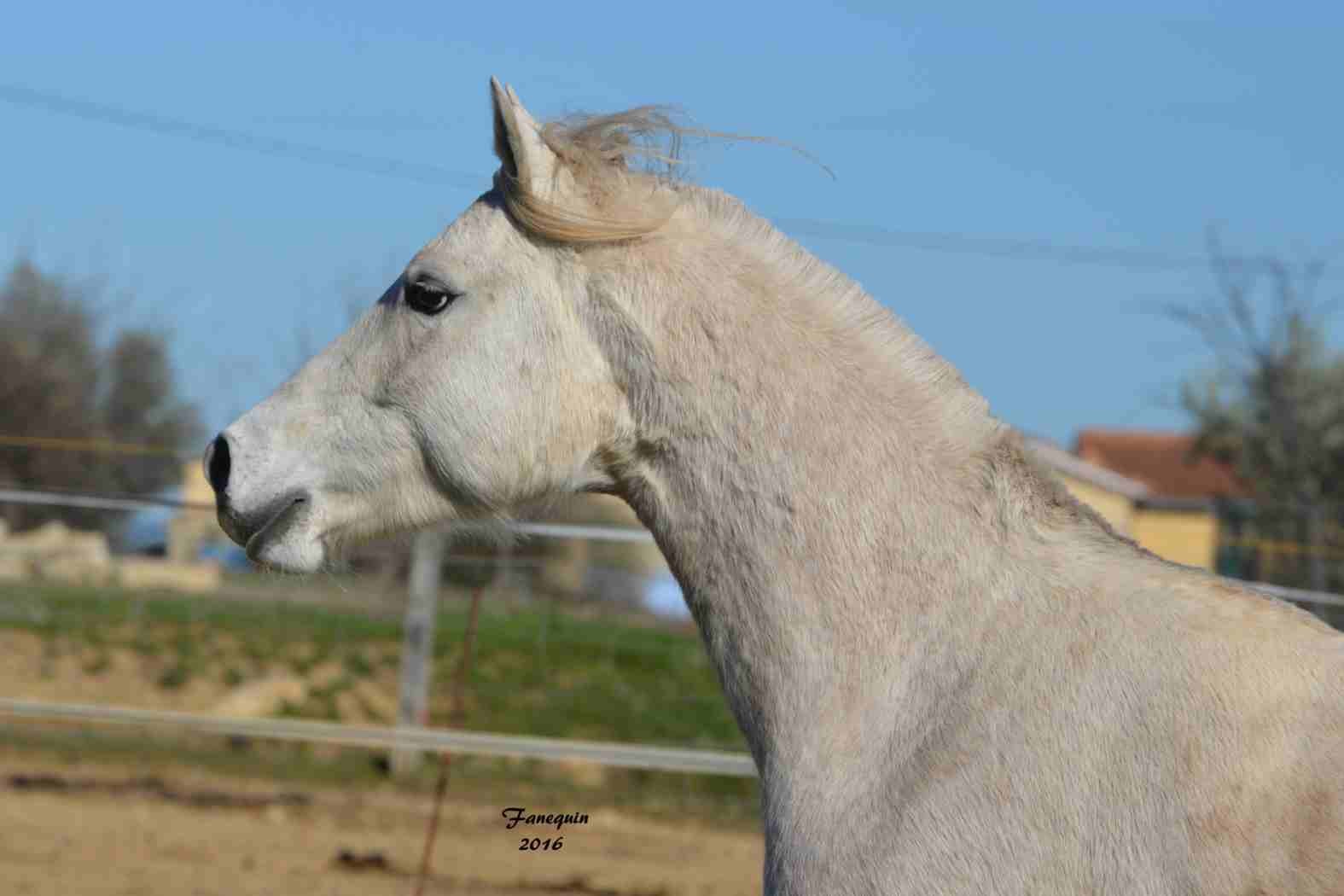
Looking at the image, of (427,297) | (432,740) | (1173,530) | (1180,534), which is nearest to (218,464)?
(427,297)

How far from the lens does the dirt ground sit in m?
7.13

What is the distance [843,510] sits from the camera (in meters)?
2.56

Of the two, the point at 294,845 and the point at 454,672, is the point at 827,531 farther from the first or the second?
the point at 454,672

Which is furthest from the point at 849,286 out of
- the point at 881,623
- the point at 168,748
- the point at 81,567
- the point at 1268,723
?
the point at 81,567

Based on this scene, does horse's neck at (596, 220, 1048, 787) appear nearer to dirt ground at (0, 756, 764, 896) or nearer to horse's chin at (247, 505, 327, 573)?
horse's chin at (247, 505, 327, 573)

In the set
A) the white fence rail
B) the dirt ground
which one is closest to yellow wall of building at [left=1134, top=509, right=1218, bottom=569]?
the dirt ground

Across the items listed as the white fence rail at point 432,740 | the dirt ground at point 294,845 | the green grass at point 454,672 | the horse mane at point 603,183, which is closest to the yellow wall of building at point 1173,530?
the green grass at point 454,672

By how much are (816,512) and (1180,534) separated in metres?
12.0

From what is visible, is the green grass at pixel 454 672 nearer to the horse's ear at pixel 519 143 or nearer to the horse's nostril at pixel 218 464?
the horse's nostril at pixel 218 464

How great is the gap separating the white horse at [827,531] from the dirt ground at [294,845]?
4746 mm

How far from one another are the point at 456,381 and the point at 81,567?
9.98 m

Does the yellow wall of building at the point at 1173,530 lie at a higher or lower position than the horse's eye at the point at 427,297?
higher

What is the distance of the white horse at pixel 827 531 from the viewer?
219 centimetres

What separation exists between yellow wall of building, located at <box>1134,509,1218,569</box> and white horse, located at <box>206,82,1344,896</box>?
10490mm
